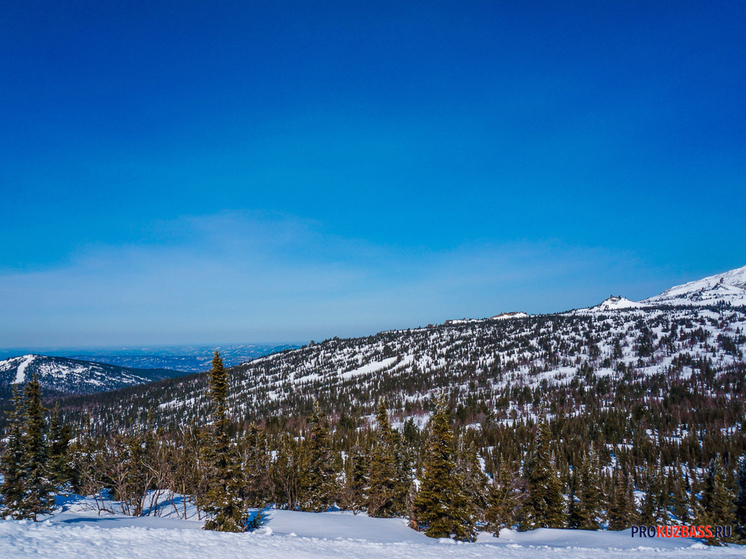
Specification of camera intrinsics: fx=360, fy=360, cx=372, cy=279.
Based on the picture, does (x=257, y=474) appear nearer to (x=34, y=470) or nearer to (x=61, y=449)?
(x=34, y=470)

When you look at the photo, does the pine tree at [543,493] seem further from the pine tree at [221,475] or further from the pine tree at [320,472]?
the pine tree at [221,475]

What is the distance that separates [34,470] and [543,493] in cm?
5172

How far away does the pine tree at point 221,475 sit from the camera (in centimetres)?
2776

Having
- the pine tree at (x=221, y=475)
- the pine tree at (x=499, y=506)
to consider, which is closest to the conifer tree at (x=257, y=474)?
the pine tree at (x=221, y=475)

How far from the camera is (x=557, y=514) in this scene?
3994 cm

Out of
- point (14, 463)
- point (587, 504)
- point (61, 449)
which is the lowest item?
point (587, 504)

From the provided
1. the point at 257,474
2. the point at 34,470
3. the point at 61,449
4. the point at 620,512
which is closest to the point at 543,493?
the point at 620,512

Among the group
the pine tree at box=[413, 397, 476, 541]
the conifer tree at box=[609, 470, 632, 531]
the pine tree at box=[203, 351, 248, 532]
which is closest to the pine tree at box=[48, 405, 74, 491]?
the pine tree at box=[203, 351, 248, 532]

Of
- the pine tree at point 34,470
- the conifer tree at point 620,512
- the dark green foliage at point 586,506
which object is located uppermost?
the pine tree at point 34,470

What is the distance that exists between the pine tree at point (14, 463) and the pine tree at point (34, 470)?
44 cm

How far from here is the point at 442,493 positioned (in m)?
28.7

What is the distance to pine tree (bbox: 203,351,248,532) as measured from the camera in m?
27.8

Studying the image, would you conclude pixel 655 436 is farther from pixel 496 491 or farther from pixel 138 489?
pixel 138 489

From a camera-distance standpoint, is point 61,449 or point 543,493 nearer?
point 543,493
